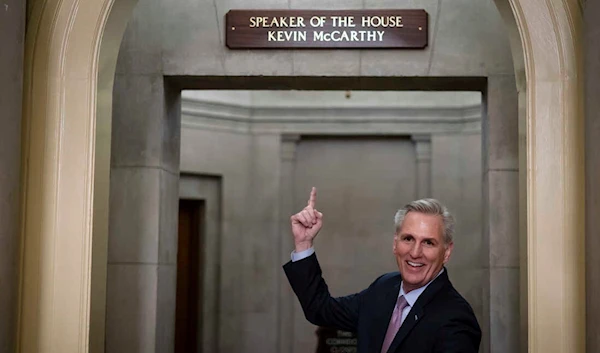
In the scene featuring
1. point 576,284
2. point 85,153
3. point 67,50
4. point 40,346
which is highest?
point 67,50

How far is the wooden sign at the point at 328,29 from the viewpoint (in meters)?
6.73

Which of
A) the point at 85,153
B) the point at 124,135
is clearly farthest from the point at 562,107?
the point at 124,135

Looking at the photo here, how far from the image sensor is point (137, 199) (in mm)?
6852

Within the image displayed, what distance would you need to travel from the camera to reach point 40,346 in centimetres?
428

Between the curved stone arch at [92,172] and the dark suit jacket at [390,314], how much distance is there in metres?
0.69

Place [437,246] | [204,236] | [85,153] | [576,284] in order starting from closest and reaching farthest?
[437,246]
[576,284]
[85,153]
[204,236]

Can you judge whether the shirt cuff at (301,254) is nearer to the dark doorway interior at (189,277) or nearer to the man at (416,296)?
the man at (416,296)

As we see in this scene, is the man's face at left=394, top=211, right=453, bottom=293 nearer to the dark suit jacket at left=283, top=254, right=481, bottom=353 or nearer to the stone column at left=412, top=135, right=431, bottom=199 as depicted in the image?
the dark suit jacket at left=283, top=254, right=481, bottom=353

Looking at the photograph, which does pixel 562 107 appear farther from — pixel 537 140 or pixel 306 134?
pixel 306 134

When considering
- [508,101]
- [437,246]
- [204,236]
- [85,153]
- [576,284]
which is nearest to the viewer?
[437,246]

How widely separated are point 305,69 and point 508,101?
1428 mm

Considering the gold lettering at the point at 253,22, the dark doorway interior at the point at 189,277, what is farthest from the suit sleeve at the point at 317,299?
the dark doorway interior at the point at 189,277

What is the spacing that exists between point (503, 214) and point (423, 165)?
3879 millimetres

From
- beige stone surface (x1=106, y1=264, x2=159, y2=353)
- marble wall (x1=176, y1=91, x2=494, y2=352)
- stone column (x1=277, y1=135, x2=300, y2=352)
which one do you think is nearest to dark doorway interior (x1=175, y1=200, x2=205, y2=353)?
marble wall (x1=176, y1=91, x2=494, y2=352)
